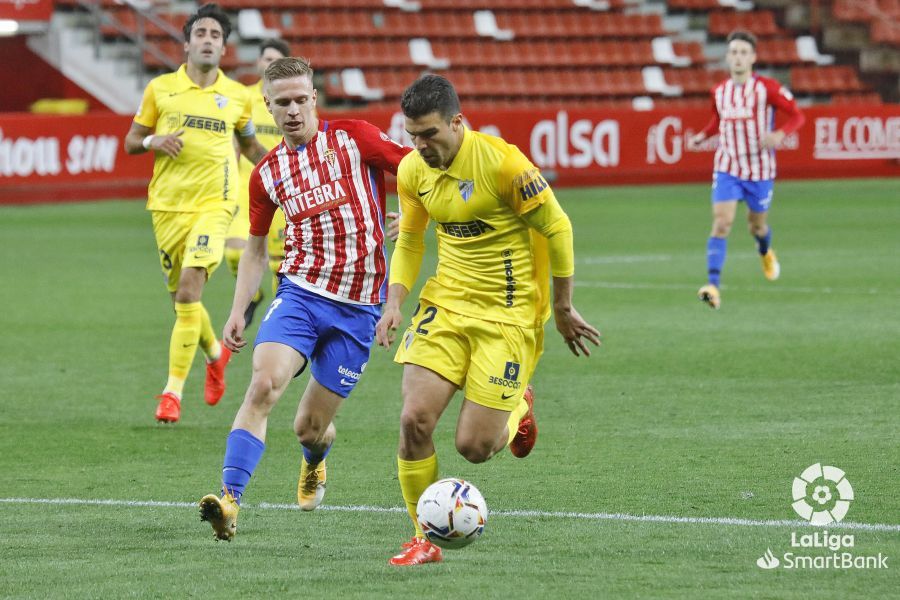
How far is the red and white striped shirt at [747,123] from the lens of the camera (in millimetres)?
14117

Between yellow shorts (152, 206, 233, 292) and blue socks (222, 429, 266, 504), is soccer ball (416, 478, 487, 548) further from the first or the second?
yellow shorts (152, 206, 233, 292)

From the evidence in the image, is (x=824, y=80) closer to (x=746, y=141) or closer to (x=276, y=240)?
(x=746, y=141)

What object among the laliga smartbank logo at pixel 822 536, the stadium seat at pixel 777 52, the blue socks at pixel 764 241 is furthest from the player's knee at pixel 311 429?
the stadium seat at pixel 777 52

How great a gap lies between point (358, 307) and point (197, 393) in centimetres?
354

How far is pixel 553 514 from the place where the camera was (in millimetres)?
6172

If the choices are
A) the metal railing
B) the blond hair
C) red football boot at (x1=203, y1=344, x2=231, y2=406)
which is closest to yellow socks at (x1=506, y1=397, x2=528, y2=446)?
the blond hair

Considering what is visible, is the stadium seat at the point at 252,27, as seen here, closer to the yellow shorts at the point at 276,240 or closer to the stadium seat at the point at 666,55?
the stadium seat at the point at 666,55

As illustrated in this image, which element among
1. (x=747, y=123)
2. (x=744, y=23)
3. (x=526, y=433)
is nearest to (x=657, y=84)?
(x=744, y=23)

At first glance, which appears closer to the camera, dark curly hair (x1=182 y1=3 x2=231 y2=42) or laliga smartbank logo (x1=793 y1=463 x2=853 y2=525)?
laliga smartbank logo (x1=793 y1=463 x2=853 y2=525)

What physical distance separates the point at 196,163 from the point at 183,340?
1129mm

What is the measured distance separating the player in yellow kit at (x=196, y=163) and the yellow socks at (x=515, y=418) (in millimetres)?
3044

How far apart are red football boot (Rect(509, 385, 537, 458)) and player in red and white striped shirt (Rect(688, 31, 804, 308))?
23.4 ft

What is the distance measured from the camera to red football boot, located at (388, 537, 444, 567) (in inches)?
213

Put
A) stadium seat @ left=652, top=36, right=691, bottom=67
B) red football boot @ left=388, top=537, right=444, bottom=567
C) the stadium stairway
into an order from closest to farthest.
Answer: red football boot @ left=388, top=537, right=444, bottom=567 → the stadium stairway → stadium seat @ left=652, top=36, right=691, bottom=67
